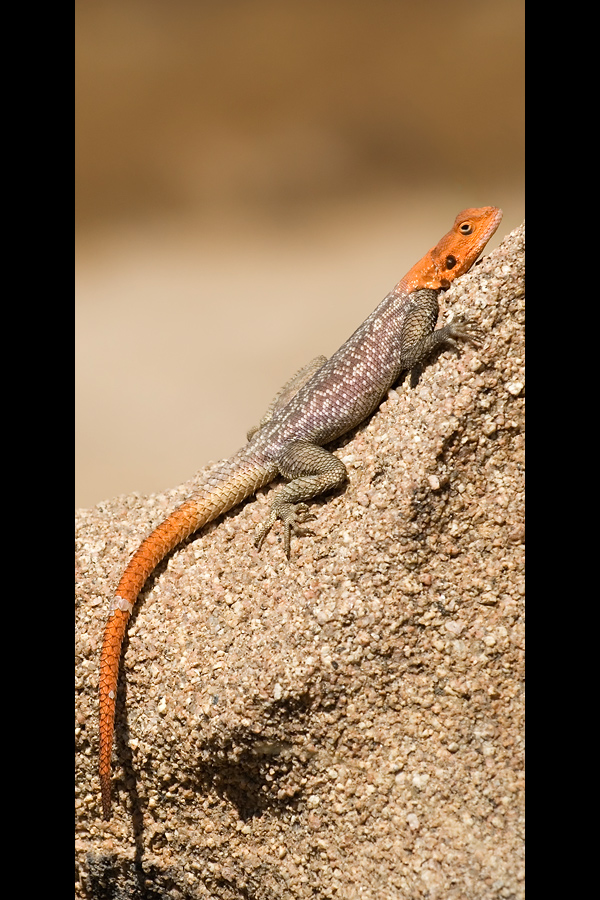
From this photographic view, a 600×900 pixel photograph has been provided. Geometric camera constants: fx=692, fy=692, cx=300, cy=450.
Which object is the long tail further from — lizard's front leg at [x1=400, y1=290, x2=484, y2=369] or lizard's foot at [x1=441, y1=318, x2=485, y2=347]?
lizard's foot at [x1=441, y1=318, x2=485, y2=347]

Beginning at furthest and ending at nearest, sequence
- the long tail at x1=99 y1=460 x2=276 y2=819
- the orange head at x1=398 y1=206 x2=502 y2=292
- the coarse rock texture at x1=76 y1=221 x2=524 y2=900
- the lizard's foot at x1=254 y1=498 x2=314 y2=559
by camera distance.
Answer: the orange head at x1=398 y1=206 x2=502 y2=292 → the lizard's foot at x1=254 y1=498 x2=314 y2=559 → the long tail at x1=99 y1=460 x2=276 y2=819 → the coarse rock texture at x1=76 y1=221 x2=524 y2=900

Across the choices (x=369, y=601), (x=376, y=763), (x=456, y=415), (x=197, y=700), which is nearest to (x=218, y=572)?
(x=197, y=700)

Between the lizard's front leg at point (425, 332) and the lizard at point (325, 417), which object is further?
the lizard at point (325, 417)

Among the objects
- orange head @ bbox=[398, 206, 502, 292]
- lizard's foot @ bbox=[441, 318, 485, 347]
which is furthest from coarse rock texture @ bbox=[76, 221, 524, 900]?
orange head @ bbox=[398, 206, 502, 292]

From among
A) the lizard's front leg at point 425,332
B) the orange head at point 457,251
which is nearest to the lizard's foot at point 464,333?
the lizard's front leg at point 425,332

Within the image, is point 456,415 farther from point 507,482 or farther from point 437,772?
point 437,772

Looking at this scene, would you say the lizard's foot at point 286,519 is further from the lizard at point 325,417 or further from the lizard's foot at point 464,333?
the lizard's foot at point 464,333
